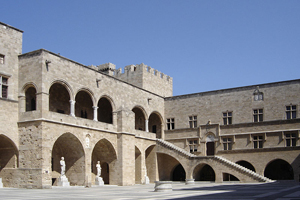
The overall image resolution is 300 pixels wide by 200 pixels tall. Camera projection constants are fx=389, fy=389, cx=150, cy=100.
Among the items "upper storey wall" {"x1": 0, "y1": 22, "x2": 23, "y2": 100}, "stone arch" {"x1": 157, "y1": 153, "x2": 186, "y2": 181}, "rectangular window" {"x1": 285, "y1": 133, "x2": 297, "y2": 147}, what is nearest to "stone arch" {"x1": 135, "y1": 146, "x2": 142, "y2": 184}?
"stone arch" {"x1": 157, "y1": 153, "x2": 186, "y2": 181}

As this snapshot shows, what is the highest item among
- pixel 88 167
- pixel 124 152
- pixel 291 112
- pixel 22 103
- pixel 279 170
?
pixel 22 103

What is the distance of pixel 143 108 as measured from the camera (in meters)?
35.4

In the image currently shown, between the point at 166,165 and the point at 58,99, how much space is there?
1341cm

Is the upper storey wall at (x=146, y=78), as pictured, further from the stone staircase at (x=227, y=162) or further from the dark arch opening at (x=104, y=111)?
the stone staircase at (x=227, y=162)

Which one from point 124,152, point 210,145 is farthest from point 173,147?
point 124,152

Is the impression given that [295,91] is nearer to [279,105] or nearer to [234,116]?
[279,105]

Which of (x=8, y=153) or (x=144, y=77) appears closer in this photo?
(x=8, y=153)

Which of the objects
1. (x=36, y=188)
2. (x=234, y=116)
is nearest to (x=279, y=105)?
(x=234, y=116)

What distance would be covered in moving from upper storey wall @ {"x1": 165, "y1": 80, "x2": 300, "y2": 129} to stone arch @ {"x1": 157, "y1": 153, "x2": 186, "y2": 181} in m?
3.21

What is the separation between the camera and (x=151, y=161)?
36.8m

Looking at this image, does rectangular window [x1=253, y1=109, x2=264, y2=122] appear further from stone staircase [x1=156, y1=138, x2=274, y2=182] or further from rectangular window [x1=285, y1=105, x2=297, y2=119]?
stone staircase [x1=156, y1=138, x2=274, y2=182]

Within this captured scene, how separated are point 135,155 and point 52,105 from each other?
→ 30.8 ft

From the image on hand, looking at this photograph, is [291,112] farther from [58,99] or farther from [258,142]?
[58,99]

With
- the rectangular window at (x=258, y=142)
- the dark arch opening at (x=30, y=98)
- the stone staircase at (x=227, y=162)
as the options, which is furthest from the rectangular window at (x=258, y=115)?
the dark arch opening at (x=30, y=98)
